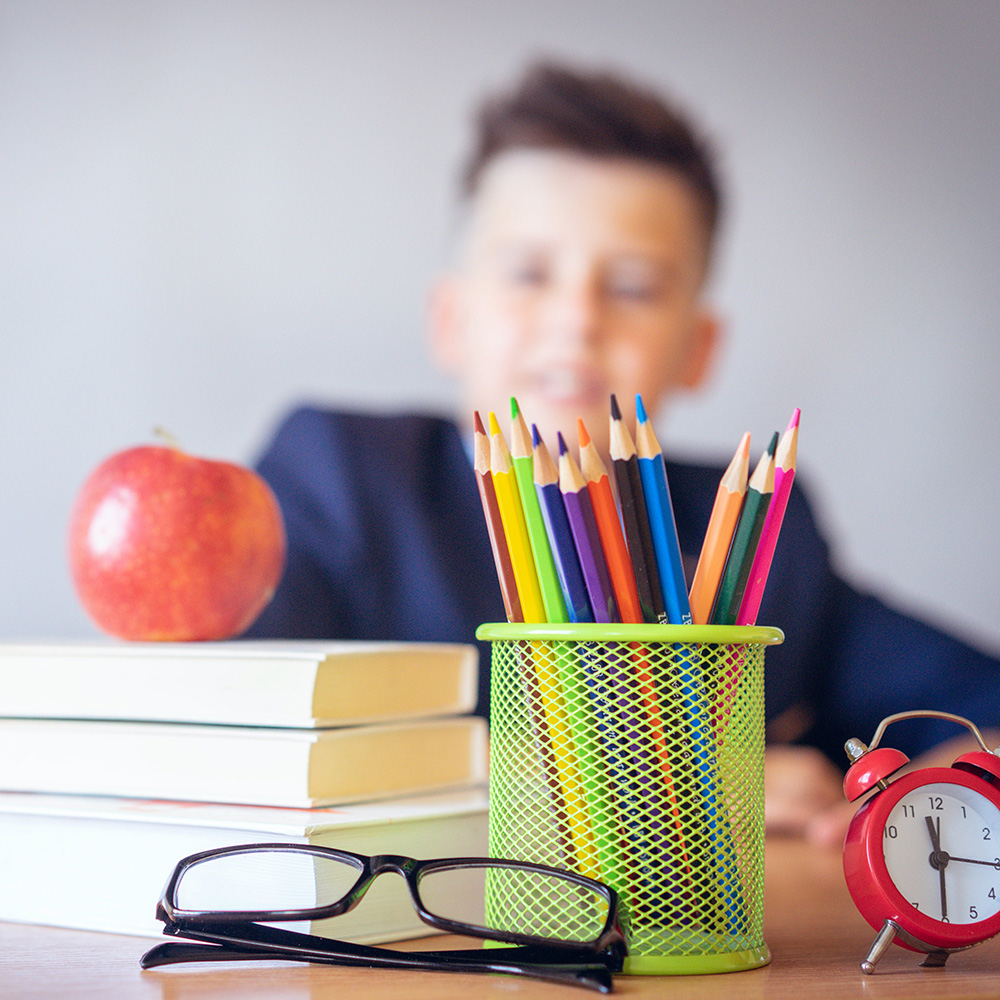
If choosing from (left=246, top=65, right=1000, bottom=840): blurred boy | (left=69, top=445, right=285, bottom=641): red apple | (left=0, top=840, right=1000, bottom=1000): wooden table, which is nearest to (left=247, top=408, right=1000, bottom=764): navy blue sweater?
(left=246, top=65, right=1000, bottom=840): blurred boy

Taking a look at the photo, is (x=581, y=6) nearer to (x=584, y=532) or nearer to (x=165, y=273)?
(x=165, y=273)

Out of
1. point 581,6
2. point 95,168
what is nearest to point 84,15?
point 95,168

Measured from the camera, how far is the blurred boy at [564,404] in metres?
1.03

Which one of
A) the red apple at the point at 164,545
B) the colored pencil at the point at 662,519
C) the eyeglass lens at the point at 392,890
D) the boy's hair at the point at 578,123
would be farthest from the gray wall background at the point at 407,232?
the colored pencil at the point at 662,519

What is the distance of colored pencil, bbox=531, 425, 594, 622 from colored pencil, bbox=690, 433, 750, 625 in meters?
0.04

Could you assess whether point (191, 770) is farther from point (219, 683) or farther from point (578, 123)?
point (578, 123)

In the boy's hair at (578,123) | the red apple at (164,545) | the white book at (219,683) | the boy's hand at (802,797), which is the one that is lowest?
the boy's hand at (802,797)

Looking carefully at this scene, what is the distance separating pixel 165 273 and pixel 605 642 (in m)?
0.89

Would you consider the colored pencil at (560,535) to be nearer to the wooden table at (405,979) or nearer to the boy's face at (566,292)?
the wooden table at (405,979)

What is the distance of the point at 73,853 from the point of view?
0.38 metres

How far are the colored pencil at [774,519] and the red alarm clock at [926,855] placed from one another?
6cm

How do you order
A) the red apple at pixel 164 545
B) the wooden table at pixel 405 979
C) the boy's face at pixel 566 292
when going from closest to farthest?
1. the wooden table at pixel 405 979
2. the red apple at pixel 164 545
3. the boy's face at pixel 566 292

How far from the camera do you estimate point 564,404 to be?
3.64 ft

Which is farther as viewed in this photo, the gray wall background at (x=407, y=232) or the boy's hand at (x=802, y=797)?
the gray wall background at (x=407, y=232)
